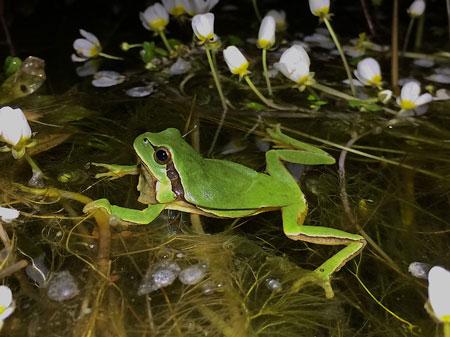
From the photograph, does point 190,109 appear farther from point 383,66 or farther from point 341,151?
point 383,66

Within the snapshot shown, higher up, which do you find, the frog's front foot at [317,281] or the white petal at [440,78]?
the frog's front foot at [317,281]

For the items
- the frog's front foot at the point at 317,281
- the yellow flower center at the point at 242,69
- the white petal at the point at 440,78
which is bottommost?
the white petal at the point at 440,78

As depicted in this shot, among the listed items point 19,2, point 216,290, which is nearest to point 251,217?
point 216,290

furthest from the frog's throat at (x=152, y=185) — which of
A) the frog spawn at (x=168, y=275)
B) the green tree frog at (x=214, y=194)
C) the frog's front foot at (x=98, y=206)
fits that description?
the frog spawn at (x=168, y=275)

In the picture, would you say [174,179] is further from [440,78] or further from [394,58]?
[440,78]

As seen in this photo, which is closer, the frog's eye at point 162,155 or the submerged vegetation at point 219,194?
the submerged vegetation at point 219,194

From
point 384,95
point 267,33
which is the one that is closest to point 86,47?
point 267,33

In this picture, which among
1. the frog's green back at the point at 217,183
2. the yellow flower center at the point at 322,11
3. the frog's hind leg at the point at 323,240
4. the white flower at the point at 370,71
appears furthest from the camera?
the white flower at the point at 370,71

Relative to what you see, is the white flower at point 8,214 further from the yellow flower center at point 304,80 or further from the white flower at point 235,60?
the yellow flower center at point 304,80
